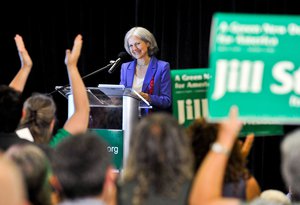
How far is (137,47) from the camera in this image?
5543 millimetres

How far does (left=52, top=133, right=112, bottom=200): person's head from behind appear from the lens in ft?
7.18

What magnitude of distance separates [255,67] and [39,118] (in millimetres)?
1197

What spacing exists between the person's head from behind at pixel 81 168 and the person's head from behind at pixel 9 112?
41.9 inches

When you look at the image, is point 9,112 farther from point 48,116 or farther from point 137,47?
point 137,47

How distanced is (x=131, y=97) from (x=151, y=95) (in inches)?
18.0

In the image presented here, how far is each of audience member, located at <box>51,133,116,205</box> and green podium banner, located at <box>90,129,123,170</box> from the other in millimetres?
2634

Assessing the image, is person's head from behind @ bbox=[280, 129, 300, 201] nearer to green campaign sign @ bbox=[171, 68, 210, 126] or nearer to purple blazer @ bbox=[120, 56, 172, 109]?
green campaign sign @ bbox=[171, 68, 210, 126]

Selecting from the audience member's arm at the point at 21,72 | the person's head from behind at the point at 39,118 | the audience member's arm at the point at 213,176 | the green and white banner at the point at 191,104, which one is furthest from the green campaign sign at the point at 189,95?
the audience member's arm at the point at 213,176

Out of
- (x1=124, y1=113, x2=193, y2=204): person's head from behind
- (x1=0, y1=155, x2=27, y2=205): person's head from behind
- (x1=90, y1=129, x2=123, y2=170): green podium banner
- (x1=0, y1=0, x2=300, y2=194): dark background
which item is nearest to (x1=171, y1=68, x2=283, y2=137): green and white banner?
(x1=90, y1=129, x2=123, y2=170): green podium banner

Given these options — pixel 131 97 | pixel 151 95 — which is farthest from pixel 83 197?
pixel 151 95

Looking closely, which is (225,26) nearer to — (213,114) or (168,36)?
(213,114)

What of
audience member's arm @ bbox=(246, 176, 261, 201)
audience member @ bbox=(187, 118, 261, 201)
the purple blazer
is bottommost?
audience member's arm @ bbox=(246, 176, 261, 201)

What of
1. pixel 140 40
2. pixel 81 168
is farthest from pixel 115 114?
pixel 81 168

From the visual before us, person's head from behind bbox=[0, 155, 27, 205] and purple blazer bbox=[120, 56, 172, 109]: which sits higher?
purple blazer bbox=[120, 56, 172, 109]
